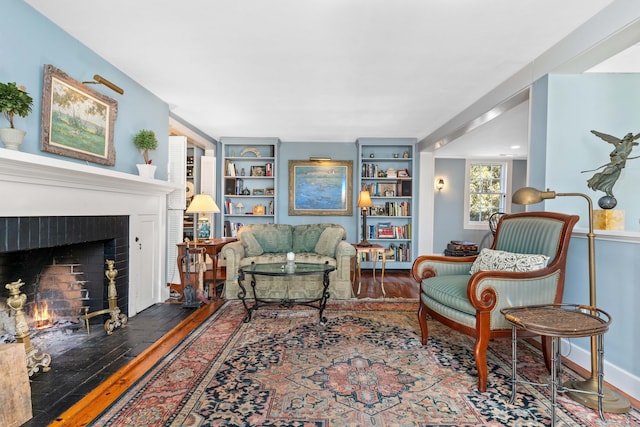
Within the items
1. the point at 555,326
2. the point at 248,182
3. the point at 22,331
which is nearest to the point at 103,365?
the point at 22,331

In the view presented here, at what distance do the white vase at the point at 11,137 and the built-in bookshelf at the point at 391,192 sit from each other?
4612 mm

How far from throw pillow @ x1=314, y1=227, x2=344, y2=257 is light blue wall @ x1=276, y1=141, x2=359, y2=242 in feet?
5.15

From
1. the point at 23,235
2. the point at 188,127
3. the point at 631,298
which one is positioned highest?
the point at 188,127

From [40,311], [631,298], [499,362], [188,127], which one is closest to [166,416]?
[40,311]

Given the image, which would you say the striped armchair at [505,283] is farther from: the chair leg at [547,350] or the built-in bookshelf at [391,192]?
the built-in bookshelf at [391,192]

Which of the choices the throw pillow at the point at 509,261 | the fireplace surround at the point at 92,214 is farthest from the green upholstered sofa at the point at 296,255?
the throw pillow at the point at 509,261

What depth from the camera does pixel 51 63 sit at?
90.7 inches

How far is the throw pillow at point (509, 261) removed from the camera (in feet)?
6.95

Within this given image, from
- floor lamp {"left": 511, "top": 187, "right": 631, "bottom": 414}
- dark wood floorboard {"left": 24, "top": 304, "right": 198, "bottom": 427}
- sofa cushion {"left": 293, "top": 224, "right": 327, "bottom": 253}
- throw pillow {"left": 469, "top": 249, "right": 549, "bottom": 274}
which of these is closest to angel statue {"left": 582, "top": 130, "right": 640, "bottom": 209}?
floor lamp {"left": 511, "top": 187, "right": 631, "bottom": 414}

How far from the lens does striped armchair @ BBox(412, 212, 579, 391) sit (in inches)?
76.9

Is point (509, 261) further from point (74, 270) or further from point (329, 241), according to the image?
point (74, 270)

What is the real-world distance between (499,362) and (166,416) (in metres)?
2.16

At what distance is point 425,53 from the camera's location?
8.79 ft

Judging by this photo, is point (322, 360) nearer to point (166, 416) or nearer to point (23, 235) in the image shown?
point (166, 416)
